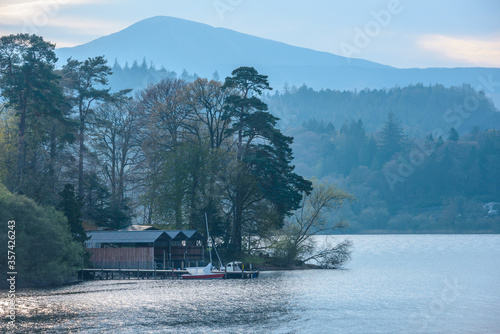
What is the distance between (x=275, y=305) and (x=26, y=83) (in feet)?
134

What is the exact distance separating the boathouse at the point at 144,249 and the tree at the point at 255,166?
5751 mm

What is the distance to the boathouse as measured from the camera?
243 feet

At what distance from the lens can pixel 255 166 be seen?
8050 cm

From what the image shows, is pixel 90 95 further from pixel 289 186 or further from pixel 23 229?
pixel 23 229

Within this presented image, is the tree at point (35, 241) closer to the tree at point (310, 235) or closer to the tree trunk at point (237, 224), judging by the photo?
the tree trunk at point (237, 224)

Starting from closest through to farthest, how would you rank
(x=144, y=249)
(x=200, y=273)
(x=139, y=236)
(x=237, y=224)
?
1. (x=200, y=273)
2. (x=144, y=249)
3. (x=139, y=236)
4. (x=237, y=224)

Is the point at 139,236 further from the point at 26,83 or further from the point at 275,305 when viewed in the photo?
the point at 275,305

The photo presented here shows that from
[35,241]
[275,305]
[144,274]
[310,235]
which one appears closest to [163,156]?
[144,274]

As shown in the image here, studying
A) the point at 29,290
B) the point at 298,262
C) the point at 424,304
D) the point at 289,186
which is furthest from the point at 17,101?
the point at 424,304

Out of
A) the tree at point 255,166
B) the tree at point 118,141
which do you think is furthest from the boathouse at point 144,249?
the tree at point 118,141

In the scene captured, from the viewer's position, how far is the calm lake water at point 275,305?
3894cm

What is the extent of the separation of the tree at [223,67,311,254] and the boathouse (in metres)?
5.75

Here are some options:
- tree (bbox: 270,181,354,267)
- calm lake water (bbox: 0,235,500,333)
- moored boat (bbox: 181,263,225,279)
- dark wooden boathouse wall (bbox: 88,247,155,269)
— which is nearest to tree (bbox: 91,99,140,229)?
dark wooden boathouse wall (bbox: 88,247,155,269)

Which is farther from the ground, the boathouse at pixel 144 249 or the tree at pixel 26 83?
the tree at pixel 26 83
